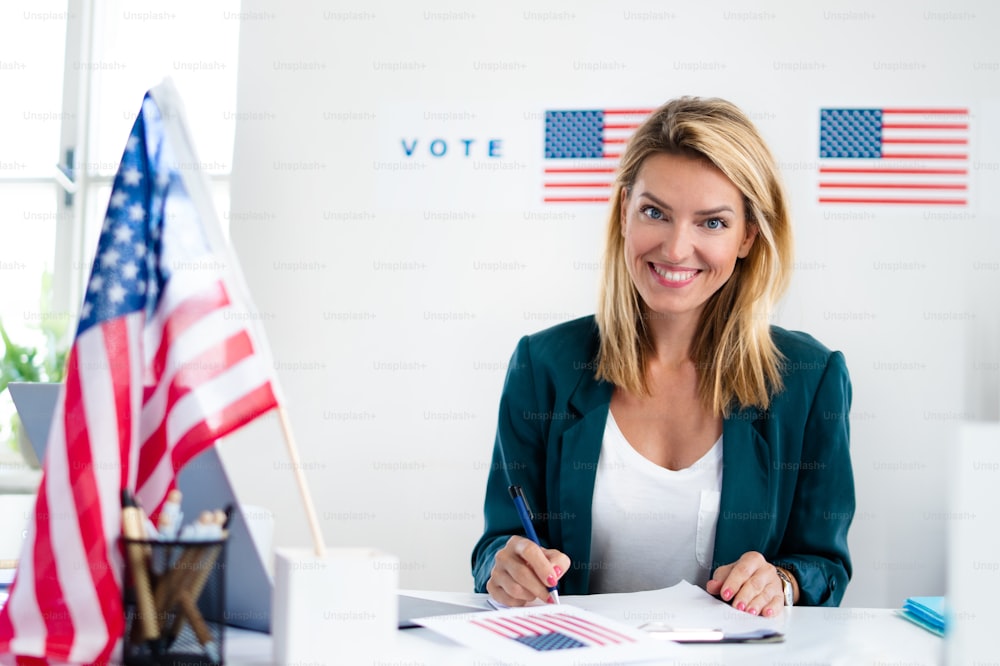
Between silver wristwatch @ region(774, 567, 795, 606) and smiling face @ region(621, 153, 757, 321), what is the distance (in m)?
0.56

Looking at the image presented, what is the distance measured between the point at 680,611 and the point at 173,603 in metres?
0.73

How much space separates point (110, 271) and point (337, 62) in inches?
88.4

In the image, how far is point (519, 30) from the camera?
2.98 metres

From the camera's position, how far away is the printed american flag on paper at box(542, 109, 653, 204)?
290 cm

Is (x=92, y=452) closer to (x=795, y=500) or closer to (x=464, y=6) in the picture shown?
(x=795, y=500)

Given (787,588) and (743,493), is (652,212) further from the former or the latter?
(787,588)

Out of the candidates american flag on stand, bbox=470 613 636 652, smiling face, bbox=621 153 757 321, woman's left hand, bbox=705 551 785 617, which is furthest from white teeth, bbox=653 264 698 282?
american flag on stand, bbox=470 613 636 652

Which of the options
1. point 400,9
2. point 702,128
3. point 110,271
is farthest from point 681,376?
point 400,9

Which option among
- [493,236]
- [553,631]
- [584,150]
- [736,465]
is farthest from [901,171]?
[553,631]

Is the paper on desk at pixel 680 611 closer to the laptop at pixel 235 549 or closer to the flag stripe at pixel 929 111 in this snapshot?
the laptop at pixel 235 549

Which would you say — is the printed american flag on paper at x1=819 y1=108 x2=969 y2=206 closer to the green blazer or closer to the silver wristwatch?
the green blazer

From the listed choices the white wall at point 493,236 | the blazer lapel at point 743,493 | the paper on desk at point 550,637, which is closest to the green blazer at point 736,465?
the blazer lapel at point 743,493

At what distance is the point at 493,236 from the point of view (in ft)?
9.77

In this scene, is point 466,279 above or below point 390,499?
above
